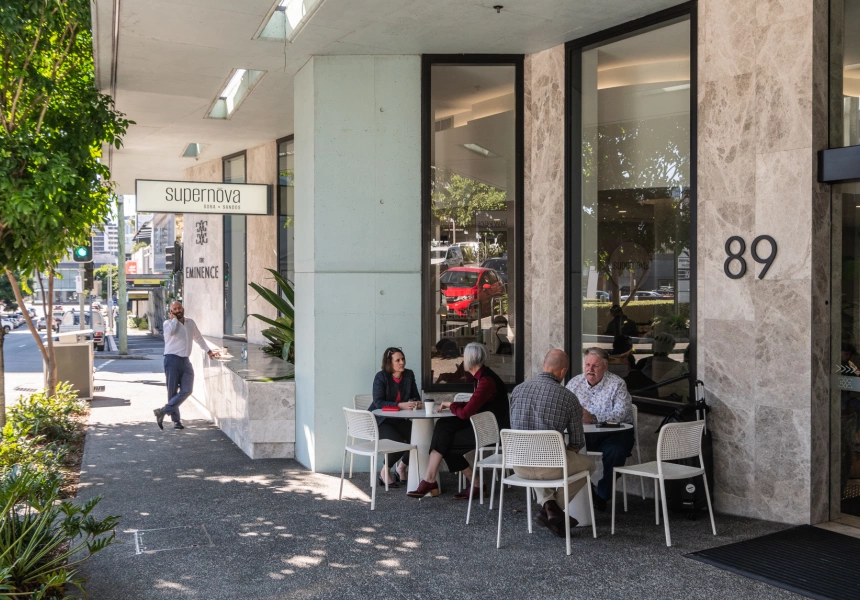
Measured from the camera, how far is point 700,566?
16.4ft

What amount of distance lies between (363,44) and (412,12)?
93 centimetres

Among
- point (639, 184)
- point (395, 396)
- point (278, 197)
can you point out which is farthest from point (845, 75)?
point (278, 197)

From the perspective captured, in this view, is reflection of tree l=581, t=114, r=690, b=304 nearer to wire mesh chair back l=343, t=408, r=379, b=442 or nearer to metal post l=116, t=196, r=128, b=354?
wire mesh chair back l=343, t=408, r=379, b=442

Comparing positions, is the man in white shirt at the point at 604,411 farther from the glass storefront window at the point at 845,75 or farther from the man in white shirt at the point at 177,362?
the man in white shirt at the point at 177,362

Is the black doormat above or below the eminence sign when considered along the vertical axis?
below

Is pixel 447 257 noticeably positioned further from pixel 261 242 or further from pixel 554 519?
pixel 261 242

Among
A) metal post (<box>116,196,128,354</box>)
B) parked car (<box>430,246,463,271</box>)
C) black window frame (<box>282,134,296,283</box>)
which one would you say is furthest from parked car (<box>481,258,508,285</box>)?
metal post (<box>116,196,128,354</box>)

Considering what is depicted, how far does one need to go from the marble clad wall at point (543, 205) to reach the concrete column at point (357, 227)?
1.05 meters

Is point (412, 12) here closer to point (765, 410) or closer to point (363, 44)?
point (363, 44)

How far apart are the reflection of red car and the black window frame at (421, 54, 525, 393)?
0.61 feet

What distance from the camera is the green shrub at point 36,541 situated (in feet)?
13.3

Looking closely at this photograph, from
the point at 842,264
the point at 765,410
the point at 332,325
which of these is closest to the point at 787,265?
the point at 842,264

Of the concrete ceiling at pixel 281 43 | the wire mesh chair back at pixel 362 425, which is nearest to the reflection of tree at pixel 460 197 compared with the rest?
the concrete ceiling at pixel 281 43

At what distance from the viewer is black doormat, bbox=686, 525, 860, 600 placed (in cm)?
459
